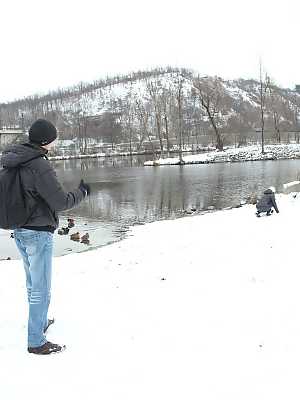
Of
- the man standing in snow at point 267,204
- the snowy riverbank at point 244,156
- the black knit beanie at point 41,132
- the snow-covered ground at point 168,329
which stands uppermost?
the black knit beanie at point 41,132

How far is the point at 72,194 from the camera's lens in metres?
3.75

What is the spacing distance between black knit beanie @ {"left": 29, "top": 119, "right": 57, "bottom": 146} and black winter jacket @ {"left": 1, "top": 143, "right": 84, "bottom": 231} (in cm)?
7

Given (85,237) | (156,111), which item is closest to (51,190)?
(85,237)

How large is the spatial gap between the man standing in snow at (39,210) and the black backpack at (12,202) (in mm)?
49

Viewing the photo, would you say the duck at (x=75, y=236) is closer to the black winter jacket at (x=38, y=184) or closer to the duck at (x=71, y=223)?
the duck at (x=71, y=223)

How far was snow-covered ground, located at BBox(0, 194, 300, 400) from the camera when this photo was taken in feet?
10.8

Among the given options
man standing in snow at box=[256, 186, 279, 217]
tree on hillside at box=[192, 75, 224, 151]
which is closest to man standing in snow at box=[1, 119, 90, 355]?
man standing in snow at box=[256, 186, 279, 217]

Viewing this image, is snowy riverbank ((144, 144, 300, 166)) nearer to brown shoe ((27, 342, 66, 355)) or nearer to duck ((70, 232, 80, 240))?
duck ((70, 232, 80, 240))

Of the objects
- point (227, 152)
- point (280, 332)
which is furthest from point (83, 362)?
point (227, 152)

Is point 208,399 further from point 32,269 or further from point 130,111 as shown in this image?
point 130,111

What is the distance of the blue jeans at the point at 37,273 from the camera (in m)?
3.71

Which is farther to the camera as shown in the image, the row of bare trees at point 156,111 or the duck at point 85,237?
the row of bare trees at point 156,111

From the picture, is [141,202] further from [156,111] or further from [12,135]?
[156,111]

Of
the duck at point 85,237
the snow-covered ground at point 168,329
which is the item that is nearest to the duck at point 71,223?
the duck at point 85,237
